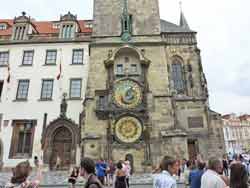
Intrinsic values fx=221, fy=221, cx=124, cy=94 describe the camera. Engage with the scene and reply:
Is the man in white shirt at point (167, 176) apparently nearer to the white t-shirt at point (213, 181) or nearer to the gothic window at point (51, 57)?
the white t-shirt at point (213, 181)

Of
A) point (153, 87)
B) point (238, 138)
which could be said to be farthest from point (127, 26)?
point (238, 138)

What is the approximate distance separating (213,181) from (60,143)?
16.0 metres

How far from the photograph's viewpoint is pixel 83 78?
1948 centimetres

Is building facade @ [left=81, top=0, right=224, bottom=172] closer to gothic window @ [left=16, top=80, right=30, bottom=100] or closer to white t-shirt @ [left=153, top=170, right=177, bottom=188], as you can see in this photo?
gothic window @ [left=16, top=80, right=30, bottom=100]

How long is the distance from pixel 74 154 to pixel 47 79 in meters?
7.04

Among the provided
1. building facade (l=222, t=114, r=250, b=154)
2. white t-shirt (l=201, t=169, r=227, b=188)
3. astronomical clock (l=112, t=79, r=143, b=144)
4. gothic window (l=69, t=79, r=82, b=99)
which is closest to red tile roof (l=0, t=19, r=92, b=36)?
gothic window (l=69, t=79, r=82, b=99)

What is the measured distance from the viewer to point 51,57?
799 inches

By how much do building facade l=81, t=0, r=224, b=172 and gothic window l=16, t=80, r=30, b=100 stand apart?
6.25 metres

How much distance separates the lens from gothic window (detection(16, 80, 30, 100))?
1881 centimetres

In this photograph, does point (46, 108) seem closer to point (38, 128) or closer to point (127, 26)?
point (38, 128)

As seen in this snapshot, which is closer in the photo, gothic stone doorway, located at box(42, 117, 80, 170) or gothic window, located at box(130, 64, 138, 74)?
gothic window, located at box(130, 64, 138, 74)

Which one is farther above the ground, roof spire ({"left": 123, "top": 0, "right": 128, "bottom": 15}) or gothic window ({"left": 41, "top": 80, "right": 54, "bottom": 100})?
roof spire ({"left": 123, "top": 0, "right": 128, "bottom": 15})

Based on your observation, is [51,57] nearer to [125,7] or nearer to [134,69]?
[125,7]

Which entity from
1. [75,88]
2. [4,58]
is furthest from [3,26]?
[75,88]
